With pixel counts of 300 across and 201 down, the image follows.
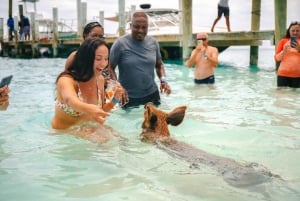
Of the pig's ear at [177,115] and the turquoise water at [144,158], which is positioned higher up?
the pig's ear at [177,115]

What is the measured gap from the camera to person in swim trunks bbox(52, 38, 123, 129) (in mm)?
3933

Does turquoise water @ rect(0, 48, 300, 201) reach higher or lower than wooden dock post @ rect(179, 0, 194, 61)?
lower

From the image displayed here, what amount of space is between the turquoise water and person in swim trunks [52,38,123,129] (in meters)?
0.28

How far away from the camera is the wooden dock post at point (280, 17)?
11.5 metres

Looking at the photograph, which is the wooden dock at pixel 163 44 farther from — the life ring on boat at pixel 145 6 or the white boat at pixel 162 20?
the life ring on boat at pixel 145 6

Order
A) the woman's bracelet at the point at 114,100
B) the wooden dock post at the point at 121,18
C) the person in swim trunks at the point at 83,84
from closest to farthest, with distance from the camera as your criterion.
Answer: the person in swim trunks at the point at 83,84 < the woman's bracelet at the point at 114,100 < the wooden dock post at the point at 121,18

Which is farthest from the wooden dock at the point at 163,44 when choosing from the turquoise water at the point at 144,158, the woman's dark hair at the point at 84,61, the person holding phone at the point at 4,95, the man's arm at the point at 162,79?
the person holding phone at the point at 4,95

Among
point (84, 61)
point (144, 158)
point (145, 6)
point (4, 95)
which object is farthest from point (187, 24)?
point (4, 95)

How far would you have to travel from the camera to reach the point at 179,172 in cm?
340

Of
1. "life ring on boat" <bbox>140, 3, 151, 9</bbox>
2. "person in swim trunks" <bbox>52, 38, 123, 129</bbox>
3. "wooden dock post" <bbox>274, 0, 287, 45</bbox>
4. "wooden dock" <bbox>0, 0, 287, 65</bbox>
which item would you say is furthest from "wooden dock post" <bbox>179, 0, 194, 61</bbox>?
"person in swim trunks" <bbox>52, 38, 123, 129</bbox>

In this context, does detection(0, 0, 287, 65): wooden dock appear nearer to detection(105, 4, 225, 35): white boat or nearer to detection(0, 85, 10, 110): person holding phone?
detection(105, 4, 225, 35): white boat

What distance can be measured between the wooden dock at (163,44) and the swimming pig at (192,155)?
10062 millimetres

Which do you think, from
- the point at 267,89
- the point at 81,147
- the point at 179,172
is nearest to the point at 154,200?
the point at 179,172

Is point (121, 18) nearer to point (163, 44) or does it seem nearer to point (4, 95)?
point (163, 44)
